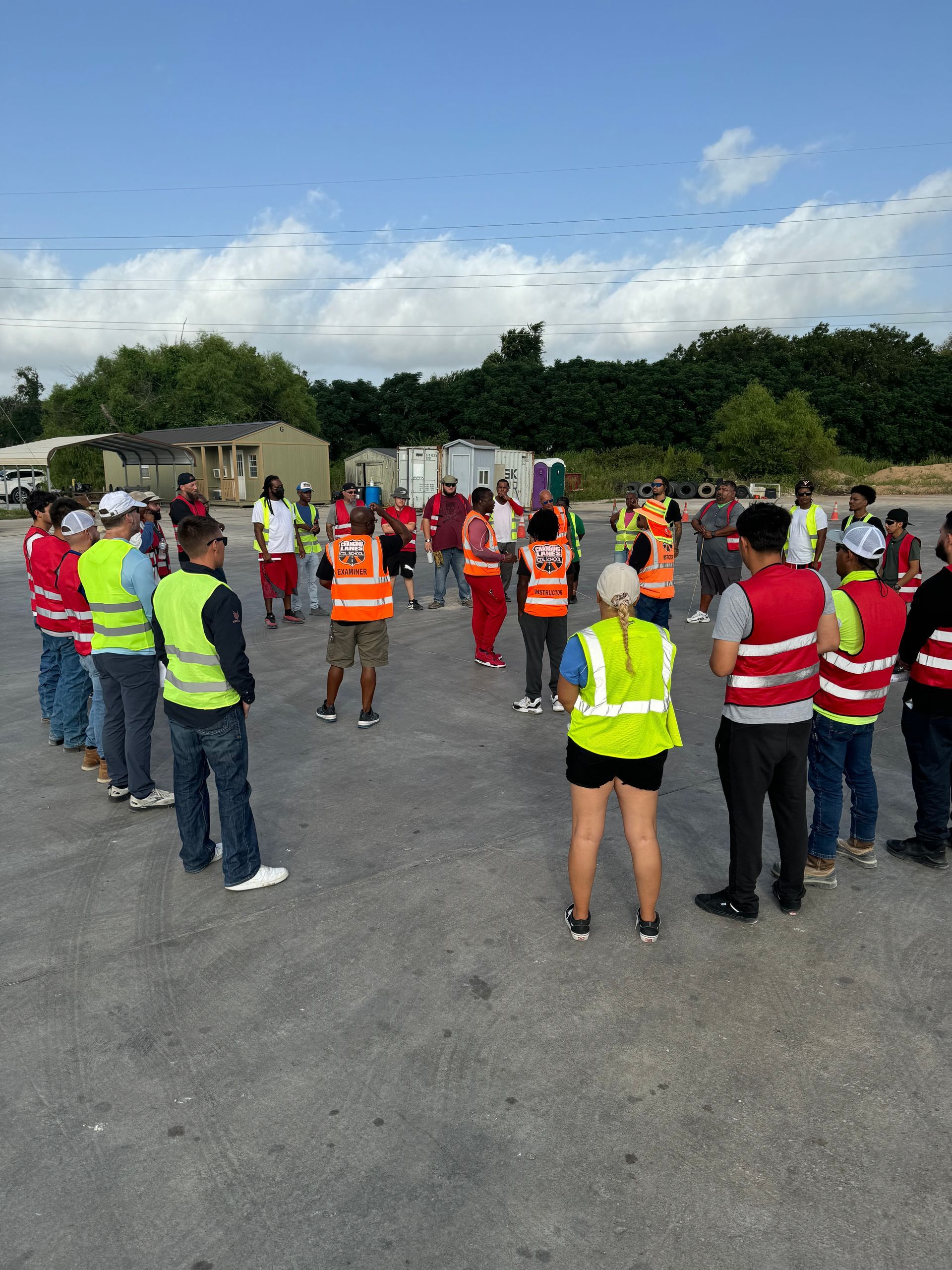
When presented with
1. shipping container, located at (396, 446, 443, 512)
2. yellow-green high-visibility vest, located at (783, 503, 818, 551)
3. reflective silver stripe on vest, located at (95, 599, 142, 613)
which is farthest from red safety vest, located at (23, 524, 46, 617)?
shipping container, located at (396, 446, 443, 512)

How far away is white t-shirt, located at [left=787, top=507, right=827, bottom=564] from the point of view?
9797 mm

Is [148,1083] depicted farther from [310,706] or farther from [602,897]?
[310,706]

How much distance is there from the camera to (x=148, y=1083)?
9.71 ft

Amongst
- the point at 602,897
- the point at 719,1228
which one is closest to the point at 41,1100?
the point at 719,1228

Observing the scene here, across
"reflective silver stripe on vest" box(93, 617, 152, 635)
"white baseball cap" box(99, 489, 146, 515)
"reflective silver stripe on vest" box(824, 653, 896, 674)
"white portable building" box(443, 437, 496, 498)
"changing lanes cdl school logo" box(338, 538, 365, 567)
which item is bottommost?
"reflective silver stripe on vest" box(824, 653, 896, 674)

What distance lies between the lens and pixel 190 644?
4.01m

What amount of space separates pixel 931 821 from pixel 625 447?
1921 inches

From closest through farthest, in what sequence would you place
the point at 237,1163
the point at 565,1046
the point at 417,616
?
1. the point at 237,1163
2. the point at 565,1046
3. the point at 417,616

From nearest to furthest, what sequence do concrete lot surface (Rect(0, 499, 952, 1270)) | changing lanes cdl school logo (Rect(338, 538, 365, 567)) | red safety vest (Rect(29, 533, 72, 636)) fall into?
concrete lot surface (Rect(0, 499, 952, 1270)) → red safety vest (Rect(29, 533, 72, 636)) → changing lanes cdl school logo (Rect(338, 538, 365, 567))

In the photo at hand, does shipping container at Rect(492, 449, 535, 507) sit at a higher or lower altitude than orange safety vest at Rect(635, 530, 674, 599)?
higher

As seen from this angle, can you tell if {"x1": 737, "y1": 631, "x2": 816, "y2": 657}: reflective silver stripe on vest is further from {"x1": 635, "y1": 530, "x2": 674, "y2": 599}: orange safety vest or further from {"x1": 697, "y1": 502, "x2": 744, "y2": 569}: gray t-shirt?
{"x1": 697, "y1": 502, "x2": 744, "y2": 569}: gray t-shirt

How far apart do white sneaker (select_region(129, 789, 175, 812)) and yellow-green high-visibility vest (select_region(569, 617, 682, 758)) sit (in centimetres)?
306

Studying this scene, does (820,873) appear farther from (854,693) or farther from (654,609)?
(654,609)

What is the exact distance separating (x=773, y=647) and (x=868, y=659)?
2.43 feet
